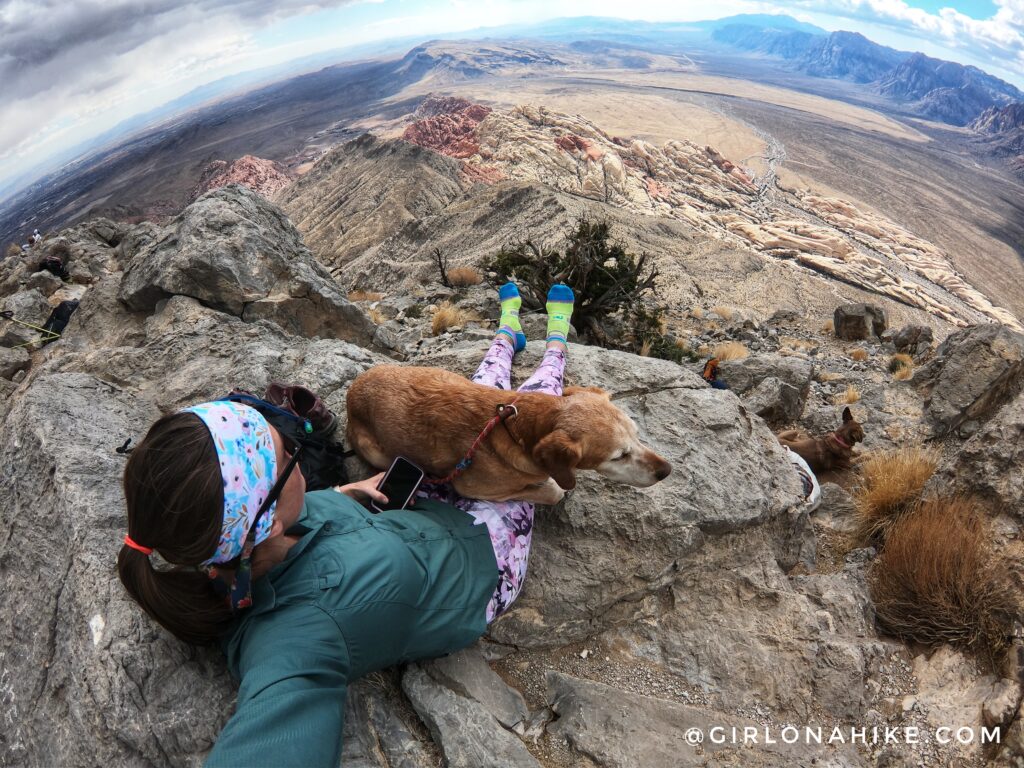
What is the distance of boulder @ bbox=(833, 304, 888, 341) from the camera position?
13.0 m

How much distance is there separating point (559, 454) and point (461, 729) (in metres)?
1.31

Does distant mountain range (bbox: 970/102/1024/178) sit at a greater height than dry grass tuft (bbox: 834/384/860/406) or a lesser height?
lesser

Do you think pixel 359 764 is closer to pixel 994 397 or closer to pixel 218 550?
pixel 218 550

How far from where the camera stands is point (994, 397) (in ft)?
19.1

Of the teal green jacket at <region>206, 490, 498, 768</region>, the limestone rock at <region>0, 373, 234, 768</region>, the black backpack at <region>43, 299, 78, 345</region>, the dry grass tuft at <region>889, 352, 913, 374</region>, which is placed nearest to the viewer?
the teal green jacket at <region>206, 490, 498, 768</region>

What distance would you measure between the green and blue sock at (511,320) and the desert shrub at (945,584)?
10.0ft

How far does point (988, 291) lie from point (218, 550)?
74075mm

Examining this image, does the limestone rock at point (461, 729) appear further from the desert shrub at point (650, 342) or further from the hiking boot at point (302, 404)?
the desert shrub at point (650, 342)

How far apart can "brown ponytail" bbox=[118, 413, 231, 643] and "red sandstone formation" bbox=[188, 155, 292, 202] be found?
9296 cm

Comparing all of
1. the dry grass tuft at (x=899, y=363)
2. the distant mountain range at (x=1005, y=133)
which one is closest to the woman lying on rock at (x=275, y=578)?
the dry grass tuft at (x=899, y=363)

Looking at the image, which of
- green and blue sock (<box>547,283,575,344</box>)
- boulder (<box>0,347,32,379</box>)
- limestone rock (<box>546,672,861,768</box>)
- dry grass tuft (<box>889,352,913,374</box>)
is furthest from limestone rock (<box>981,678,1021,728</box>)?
dry grass tuft (<box>889,352,913,374</box>)

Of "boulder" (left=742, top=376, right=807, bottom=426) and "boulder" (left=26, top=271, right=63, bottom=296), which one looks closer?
"boulder" (left=742, top=376, right=807, bottom=426)

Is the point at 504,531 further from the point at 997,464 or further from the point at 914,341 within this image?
the point at 914,341

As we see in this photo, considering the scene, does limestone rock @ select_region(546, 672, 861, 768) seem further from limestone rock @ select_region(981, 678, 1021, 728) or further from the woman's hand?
the woman's hand
